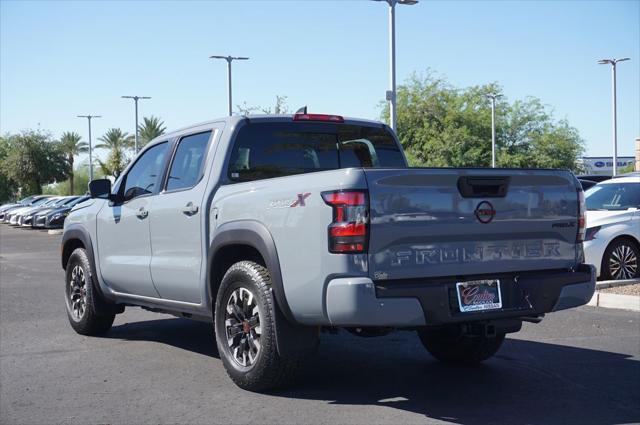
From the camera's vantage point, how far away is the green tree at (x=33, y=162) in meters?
65.9

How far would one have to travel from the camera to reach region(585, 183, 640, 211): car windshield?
1145 centimetres

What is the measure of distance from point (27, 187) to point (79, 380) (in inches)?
2680

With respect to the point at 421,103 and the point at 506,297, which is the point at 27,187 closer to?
the point at 421,103

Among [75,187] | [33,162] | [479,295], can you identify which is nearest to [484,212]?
[479,295]

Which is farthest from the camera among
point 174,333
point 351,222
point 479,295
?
point 174,333

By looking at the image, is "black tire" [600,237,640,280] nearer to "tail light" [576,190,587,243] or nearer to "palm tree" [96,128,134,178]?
"tail light" [576,190,587,243]

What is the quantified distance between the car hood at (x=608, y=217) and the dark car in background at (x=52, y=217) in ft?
86.6

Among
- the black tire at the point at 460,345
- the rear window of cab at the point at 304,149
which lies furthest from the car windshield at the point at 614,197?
the black tire at the point at 460,345

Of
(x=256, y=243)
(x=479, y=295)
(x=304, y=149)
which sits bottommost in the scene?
(x=479, y=295)

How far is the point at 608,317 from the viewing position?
8.69 m

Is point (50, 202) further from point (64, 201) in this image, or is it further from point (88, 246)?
point (88, 246)

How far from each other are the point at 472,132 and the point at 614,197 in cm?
4044

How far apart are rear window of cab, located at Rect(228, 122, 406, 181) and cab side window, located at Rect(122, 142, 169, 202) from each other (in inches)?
44.1

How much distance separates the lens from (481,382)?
18.9ft
